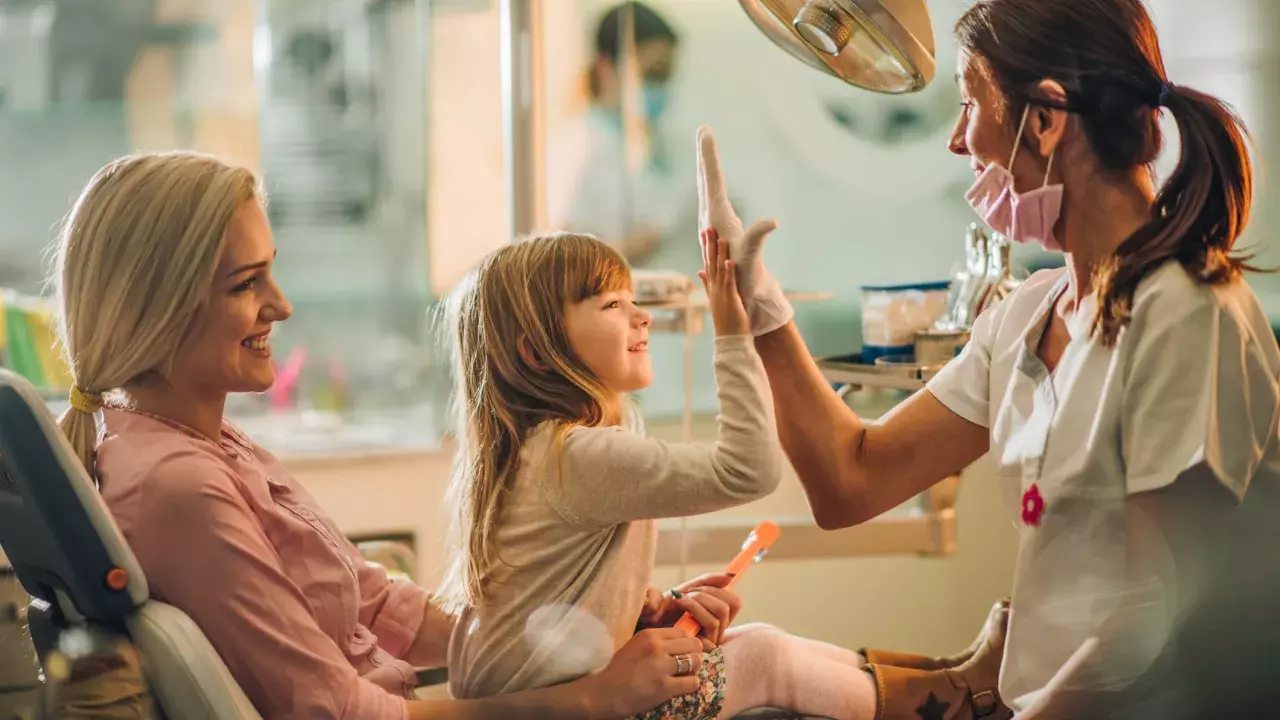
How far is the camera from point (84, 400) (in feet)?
3.88

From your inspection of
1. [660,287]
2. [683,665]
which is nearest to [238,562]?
A: [683,665]

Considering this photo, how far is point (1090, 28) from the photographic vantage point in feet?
3.77

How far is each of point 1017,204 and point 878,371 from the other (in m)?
0.51

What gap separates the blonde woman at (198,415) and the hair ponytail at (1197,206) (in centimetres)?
77

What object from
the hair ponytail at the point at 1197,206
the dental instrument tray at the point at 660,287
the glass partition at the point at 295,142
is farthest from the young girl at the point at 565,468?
the glass partition at the point at 295,142

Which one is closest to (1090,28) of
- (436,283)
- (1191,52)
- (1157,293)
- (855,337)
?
(1191,52)

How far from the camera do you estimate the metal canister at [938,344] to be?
1629 millimetres

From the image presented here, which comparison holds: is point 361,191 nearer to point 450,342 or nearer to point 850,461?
point 450,342

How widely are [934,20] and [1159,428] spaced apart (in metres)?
0.46

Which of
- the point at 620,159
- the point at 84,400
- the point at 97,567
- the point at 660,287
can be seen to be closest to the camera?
the point at 97,567

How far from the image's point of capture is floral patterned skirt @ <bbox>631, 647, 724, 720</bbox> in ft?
4.39

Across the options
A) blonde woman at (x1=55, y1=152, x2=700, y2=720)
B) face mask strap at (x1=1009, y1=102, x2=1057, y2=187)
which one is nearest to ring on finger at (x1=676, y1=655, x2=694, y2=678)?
blonde woman at (x1=55, y1=152, x2=700, y2=720)

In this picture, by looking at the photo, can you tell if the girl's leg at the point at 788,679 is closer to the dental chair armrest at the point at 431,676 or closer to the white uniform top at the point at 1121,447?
the white uniform top at the point at 1121,447

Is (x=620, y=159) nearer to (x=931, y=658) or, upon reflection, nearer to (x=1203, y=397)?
(x=931, y=658)
